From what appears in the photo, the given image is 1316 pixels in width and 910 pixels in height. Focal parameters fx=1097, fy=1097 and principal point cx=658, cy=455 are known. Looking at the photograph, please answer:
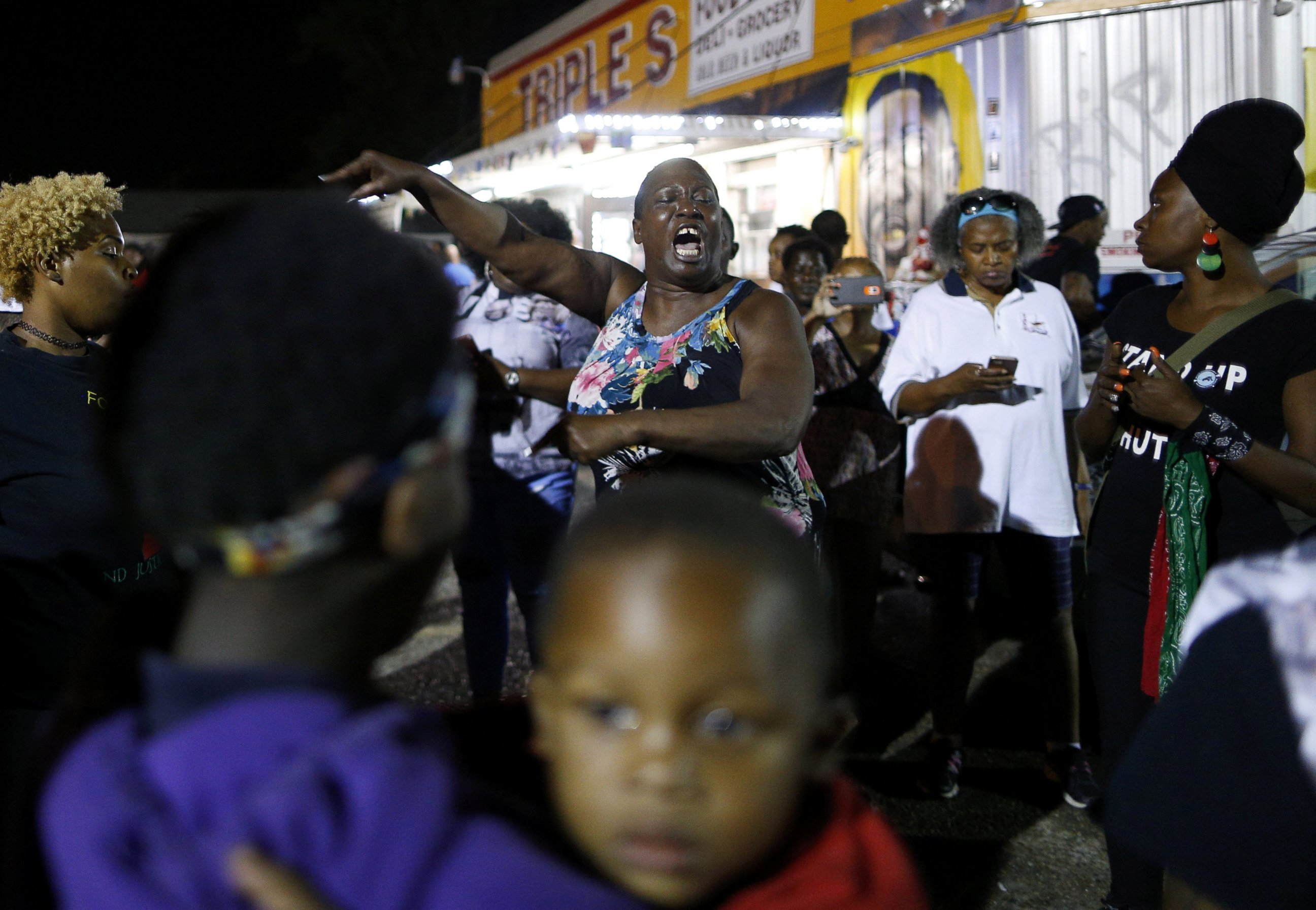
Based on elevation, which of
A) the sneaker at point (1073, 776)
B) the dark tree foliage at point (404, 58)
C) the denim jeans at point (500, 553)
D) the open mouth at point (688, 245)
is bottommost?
the sneaker at point (1073, 776)

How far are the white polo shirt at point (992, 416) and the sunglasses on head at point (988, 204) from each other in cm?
29

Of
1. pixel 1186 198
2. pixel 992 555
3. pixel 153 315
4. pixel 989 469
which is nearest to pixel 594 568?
pixel 153 315

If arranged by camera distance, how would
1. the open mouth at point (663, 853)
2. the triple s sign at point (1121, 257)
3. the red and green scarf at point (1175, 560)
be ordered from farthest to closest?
the triple s sign at point (1121, 257) → the red and green scarf at point (1175, 560) → the open mouth at point (663, 853)

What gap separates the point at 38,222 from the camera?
296 centimetres

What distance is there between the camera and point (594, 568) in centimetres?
98

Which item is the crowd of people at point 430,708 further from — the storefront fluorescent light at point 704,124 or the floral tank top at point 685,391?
the storefront fluorescent light at point 704,124

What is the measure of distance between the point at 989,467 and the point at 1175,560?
1324 mm

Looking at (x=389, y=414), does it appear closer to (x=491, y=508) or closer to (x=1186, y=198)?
(x=1186, y=198)

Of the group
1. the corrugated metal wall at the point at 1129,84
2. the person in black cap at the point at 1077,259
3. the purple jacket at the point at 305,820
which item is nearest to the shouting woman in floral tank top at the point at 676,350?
the purple jacket at the point at 305,820

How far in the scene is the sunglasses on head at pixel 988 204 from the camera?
428cm

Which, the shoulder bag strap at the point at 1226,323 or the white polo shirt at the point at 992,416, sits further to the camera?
the white polo shirt at the point at 992,416

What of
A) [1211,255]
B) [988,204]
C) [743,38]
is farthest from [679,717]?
[743,38]

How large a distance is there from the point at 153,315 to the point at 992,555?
18.0 feet

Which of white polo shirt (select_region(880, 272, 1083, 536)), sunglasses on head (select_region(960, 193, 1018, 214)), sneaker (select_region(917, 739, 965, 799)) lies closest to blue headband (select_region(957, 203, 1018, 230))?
sunglasses on head (select_region(960, 193, 1018, 214))
